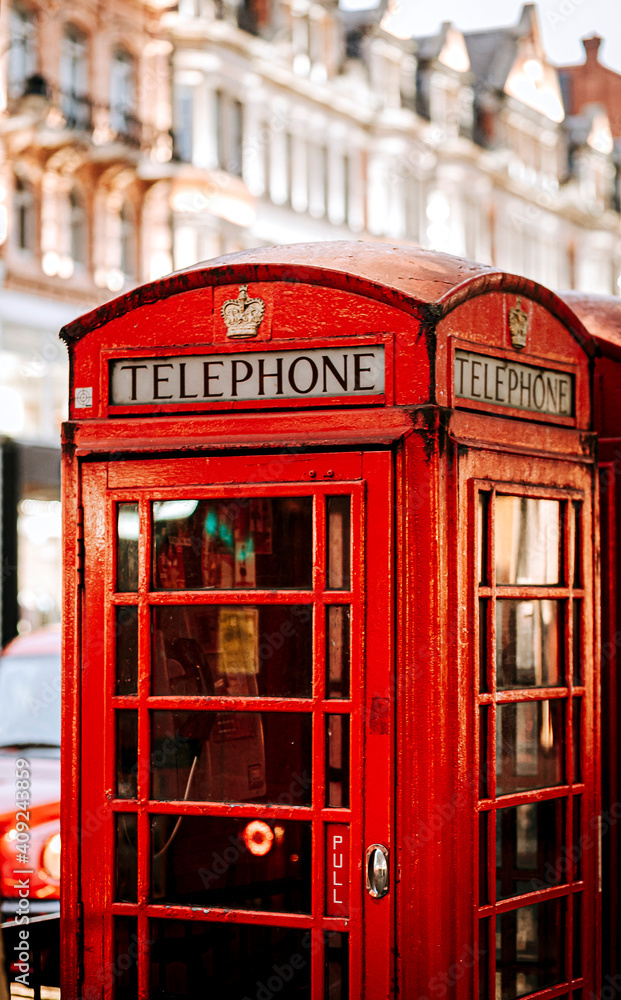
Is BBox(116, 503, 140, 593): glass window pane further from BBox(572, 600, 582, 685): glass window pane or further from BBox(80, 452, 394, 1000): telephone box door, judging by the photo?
BBox(572, 600, 582, 685): glass window pane

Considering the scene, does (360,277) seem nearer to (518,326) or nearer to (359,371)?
(359,371)

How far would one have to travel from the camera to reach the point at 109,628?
418 centimetres

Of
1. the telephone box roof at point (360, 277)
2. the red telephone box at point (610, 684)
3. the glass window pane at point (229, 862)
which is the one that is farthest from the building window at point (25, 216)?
the glass window pane at point (229, 862)

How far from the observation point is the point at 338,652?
3932mm

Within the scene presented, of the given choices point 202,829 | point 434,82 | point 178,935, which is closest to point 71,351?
point 202,829

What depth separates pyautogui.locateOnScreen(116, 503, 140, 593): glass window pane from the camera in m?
4.18

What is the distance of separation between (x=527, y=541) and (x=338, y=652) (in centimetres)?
77

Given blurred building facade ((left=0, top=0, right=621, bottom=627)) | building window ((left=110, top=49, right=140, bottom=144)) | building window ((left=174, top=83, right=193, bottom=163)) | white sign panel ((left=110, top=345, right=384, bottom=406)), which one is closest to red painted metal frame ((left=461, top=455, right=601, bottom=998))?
white sign panel ((left=110, top=345, right=384, bottom=406))

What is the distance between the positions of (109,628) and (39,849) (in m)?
3.18

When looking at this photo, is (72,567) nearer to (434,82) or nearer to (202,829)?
(202,829)

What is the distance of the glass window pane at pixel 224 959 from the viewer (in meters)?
4.01

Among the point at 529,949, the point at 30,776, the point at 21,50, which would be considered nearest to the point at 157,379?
the point at 529,949

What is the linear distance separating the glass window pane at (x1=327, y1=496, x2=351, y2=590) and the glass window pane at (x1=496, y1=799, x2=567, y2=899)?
900 millimetres

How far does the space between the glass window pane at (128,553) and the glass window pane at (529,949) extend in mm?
1500
